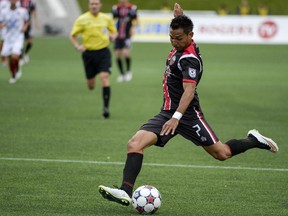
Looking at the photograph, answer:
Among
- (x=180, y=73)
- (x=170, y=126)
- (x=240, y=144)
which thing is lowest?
(x=240, y=144)

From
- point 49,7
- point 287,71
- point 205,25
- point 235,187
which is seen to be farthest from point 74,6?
point 235,187

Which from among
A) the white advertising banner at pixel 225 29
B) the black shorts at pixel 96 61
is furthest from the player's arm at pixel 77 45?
the white advertising banner at pixel 225 29

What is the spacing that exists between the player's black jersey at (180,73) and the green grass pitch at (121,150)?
110 cm

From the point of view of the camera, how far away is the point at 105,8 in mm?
56688

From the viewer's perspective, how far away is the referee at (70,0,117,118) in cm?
1706

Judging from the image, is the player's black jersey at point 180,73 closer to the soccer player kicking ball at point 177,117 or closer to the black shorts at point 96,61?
the soccer player kicking ball at point 177,117

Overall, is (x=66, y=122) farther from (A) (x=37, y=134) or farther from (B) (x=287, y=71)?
(B) (x=287, y=71)

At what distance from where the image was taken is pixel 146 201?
825 cm

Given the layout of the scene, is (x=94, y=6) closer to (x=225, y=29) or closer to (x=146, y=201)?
(x=146, y=201)

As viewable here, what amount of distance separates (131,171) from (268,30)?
1401 inches

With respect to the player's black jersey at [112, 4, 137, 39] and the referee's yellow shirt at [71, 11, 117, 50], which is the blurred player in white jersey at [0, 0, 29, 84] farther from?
the referee's yellow shirt at [71, 11, 117, 50]

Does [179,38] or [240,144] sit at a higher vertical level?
[179,38]

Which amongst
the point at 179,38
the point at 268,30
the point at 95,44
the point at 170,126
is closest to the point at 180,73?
the point at 179,38

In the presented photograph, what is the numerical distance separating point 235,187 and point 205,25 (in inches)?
1338
